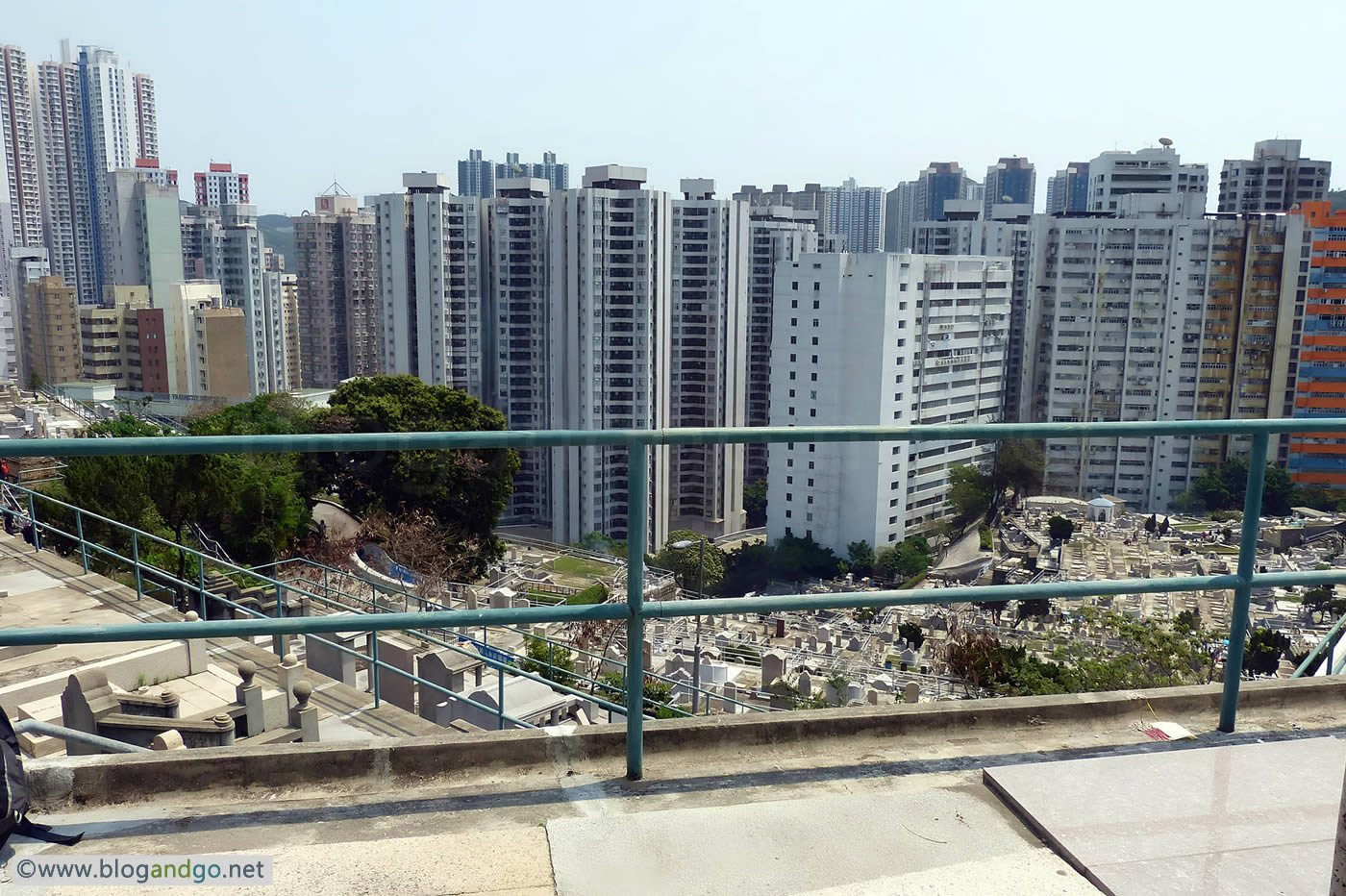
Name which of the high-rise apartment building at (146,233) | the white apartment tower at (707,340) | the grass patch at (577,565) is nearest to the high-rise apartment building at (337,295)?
the high-rise apartment building at (146,233)

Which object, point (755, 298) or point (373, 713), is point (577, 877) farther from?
point (755, 298)

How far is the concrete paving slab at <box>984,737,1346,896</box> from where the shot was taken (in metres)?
1.93

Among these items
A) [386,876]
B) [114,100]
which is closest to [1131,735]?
[386,876]

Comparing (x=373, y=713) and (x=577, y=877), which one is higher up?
(x=577, y=877)

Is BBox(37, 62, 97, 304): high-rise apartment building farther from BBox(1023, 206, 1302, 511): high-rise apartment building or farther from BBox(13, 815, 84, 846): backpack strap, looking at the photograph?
BBox(13, 815, 84, 846): backpack strap

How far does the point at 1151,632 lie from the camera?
48.2 feet

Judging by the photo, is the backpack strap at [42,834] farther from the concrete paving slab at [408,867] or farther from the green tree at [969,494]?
the green tree at [969,494]

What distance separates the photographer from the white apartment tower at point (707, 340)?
187 ft

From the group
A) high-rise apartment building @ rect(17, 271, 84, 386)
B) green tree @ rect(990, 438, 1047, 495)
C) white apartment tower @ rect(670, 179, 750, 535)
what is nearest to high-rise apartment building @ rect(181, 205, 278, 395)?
high-rise apartment building @ rect(17, 271, 84, 386)

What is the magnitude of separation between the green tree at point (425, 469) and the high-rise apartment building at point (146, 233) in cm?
6703

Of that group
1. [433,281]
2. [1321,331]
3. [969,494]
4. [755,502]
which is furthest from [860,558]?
[1321,331]

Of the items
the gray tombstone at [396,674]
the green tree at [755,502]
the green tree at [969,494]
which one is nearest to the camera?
the gray tombstone at [396,674]

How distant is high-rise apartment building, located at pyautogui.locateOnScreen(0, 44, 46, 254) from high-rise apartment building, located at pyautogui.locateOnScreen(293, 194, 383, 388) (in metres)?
43.8

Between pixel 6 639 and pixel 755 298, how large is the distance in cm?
6117
